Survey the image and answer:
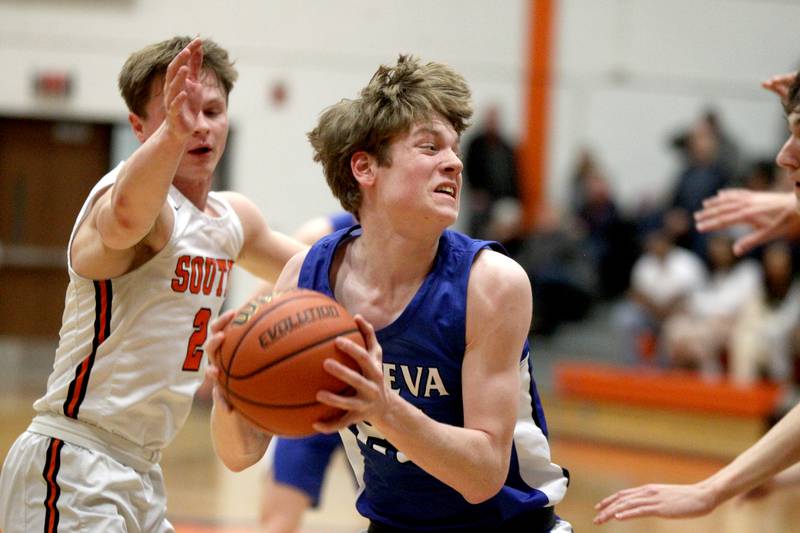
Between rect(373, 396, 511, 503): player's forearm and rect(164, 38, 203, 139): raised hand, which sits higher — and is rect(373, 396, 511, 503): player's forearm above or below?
below

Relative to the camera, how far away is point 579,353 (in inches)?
551

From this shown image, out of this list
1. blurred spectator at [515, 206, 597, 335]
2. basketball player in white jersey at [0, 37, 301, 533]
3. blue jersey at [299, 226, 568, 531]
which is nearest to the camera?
blue jersey at [299, 226, 568, 531]

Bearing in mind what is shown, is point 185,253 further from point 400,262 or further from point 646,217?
point 646,217

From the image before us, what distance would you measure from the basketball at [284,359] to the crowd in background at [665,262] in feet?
29.6

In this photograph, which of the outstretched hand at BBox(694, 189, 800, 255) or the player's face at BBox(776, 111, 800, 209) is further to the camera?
the outstretched hand at BBox(694, 189, 800, 255)

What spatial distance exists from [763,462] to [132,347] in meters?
2.00

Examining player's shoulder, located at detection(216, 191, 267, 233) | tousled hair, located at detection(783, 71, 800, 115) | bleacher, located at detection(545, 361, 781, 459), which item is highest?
tousled hair, located at detection(783, 71, 800, 115)

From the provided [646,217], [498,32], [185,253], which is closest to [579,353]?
[646,217]

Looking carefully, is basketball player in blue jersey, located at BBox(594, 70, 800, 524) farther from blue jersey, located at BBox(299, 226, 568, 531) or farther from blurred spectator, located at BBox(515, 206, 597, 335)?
blurred spectator, located at BBox(515, 206, 597, 335)

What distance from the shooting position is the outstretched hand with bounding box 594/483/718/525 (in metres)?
3.51

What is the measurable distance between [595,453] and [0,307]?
8019mm

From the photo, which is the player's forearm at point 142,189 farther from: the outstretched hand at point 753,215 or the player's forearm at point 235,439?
the outstretched hand at point 753,215

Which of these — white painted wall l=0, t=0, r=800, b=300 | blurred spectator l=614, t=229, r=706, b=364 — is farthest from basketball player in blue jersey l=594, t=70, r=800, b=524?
white painted wall l=0, t=0, r=800, b=300

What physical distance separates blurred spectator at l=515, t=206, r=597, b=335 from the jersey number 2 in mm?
10185
